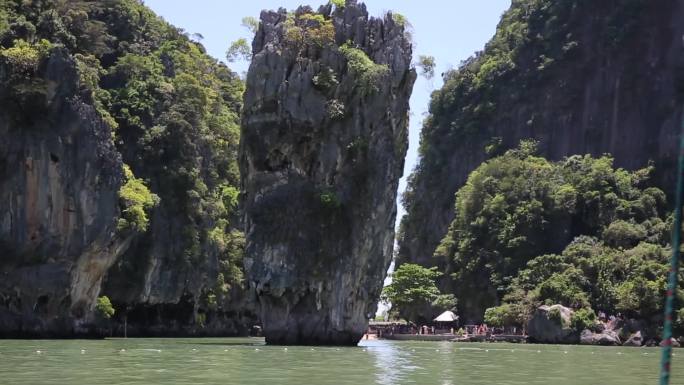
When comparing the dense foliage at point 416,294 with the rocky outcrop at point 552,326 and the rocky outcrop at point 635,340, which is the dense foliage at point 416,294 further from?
the rocky outcrop at point 635,340

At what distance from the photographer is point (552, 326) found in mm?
65312

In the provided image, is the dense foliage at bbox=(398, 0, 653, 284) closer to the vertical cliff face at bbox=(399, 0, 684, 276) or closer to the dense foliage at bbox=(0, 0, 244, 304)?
the vertical cliff face at bbox=(399, 0, 684, 276)

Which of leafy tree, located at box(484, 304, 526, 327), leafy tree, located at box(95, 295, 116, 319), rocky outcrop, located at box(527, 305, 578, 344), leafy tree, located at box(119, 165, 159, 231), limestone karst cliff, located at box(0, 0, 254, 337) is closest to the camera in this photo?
limestone karst cliff, located at box(0, 0, 254, 337)

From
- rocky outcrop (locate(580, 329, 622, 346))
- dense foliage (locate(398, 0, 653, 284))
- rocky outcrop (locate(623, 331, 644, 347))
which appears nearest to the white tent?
rocky outcrop (locate(580, 329, 622, 346))

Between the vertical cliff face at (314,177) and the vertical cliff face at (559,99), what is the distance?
40427 millimetres

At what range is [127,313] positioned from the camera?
66.0 meters

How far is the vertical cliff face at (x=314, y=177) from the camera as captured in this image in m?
47.5

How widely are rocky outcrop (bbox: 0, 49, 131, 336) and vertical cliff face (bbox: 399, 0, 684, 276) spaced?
136ft

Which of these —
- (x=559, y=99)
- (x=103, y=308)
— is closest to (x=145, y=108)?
(x=103, y=308)

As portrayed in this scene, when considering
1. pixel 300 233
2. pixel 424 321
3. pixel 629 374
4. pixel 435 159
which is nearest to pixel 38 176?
pixel 300 233

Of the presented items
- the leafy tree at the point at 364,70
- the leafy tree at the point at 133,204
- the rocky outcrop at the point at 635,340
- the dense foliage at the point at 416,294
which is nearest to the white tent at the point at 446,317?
the dense foliage at the point at 416,294

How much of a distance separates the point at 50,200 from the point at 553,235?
44573 mm

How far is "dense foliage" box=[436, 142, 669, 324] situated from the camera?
232 feet

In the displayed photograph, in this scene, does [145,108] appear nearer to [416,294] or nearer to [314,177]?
[314,177]
